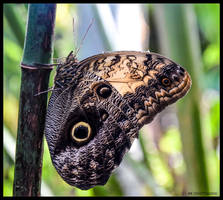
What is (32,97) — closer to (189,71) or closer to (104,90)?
(104,90)

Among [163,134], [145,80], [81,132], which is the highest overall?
[145,80]

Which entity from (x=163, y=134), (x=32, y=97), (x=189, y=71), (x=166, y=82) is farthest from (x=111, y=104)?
(x=163, y=134)

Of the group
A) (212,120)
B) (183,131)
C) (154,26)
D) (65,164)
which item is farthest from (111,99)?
(154,26)

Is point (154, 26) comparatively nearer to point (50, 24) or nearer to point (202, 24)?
point (202, 24)

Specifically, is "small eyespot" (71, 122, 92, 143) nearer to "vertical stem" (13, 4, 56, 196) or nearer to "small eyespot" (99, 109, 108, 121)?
"small eyespot" (99, 109, 108, 121)

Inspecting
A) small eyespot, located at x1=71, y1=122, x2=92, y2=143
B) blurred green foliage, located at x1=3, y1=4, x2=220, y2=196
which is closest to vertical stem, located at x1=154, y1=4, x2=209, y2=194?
blurred green foliage, located at x1=3, y1=4, x2=220, y2=196

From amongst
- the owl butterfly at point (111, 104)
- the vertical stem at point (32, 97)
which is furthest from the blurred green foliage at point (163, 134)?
the vertical stem at point (32, 97)
